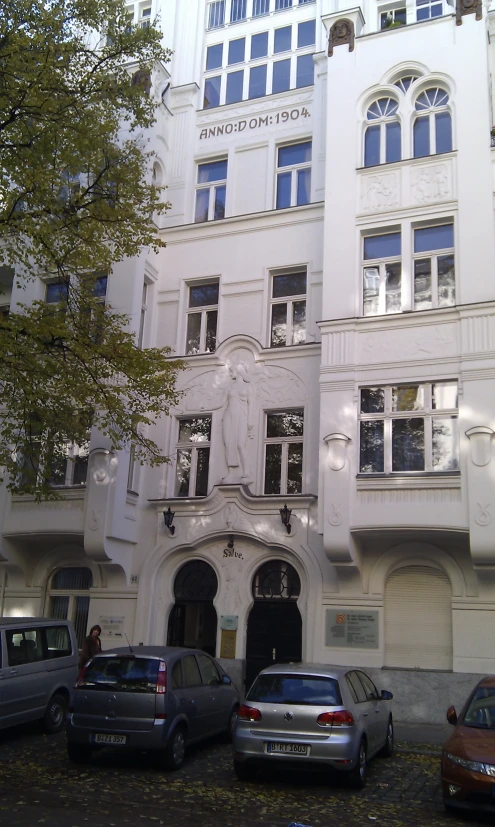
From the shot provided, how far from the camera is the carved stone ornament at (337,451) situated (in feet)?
53.7

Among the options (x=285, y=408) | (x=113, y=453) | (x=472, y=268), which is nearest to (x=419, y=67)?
(x=472, y=268)

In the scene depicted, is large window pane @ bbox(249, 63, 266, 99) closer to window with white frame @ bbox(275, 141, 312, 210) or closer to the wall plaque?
window with white frame @ bbox(275, 141, 312, 210)

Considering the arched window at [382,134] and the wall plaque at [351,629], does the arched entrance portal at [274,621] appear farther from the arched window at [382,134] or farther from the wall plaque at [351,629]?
the arched window at [382,134]

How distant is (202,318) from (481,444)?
8.42 metres

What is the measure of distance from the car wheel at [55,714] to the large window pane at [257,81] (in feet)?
55.4

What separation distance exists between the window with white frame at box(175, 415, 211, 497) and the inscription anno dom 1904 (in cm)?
844

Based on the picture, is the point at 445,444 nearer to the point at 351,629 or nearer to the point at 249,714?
the point at 351,629

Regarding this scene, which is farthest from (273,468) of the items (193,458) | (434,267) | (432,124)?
(432,124)

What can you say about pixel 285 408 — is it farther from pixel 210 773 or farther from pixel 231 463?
pixel 210 773

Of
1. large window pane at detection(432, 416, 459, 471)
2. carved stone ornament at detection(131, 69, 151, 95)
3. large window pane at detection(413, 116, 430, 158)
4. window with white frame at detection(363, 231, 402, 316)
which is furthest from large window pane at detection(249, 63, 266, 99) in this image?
large window pane at detection(432, 416, 459, 471)

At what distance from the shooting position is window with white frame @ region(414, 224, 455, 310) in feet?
56.0

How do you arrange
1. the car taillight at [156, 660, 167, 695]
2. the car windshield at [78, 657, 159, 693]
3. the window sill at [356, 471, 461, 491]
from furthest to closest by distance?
the window sill at [356, 471, 461, 491] → the car windshield at [78, 657, 159, 693] → the car taillight at [156, 660, 167, 695]

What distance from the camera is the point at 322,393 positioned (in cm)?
1717

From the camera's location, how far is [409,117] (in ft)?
61.4
